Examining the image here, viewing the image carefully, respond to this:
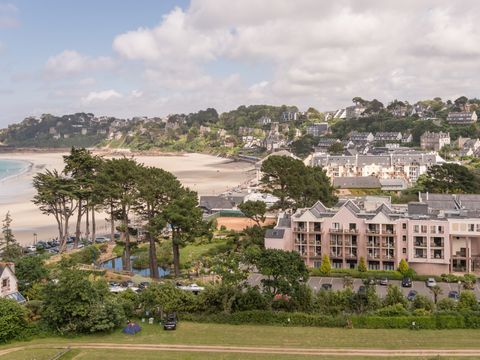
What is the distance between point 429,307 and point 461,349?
5.54 metres

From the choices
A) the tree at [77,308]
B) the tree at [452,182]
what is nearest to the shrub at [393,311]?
the tree at [77,308]

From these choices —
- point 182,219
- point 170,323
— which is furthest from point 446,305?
point 182,219

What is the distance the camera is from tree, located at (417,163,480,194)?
7062 centimetres

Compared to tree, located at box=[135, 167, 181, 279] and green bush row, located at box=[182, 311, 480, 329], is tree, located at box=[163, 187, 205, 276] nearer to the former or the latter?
tree, located at box=[135, 167, 181, 279]

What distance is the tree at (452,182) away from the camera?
232ft

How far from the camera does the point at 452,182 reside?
7088 centimetres

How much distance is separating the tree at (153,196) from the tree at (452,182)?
43162mm

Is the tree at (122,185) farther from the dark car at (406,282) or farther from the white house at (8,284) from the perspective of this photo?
the dark car at (406,282)

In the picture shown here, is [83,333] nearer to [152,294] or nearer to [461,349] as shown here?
[152,294]

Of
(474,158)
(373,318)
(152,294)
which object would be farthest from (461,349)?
(474,158)

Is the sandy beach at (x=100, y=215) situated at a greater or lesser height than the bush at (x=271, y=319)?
greater

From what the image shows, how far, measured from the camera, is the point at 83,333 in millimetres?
27719

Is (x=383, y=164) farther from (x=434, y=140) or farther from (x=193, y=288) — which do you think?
(x=193, y=288)

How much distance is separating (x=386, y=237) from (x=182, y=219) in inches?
750
